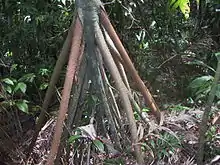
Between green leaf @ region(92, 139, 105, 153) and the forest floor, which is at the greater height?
green leaf @ region(92, 139, 105, 153)

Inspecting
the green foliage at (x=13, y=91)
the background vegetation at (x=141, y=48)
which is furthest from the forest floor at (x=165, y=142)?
the green foliage at (x=13, y=91)

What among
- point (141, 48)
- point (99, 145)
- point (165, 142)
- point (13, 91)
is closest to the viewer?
point (99, 145)

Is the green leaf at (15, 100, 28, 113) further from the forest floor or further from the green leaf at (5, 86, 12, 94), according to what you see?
the forest floor

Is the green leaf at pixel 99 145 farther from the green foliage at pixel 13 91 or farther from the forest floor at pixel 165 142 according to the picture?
the green foliage at pixel 13 91

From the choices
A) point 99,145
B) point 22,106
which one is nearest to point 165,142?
point 99,145

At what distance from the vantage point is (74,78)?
→ 1985 millimetres

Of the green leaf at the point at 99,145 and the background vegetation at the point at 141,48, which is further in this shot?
the background vegetation at the point at 141,48

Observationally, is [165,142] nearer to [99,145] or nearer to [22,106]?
[99,145]

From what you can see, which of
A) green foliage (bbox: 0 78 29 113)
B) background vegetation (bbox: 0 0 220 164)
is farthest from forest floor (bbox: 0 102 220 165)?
green foliage (bbox: 0 78 29 113)

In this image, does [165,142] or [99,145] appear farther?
[165,142]

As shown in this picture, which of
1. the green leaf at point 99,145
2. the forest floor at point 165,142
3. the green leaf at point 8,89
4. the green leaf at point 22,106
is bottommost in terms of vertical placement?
the forest floor at point 165,142

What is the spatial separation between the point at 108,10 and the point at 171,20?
514 millimetres

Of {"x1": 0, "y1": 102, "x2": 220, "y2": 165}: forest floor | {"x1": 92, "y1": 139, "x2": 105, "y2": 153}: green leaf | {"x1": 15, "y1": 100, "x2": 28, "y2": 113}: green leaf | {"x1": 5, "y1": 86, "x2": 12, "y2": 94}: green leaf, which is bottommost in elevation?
{"x1": 0, "y1": 102, "x2": 220, "y2": 165}: forest floor

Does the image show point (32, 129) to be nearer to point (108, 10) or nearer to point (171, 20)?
point (108, 10)
